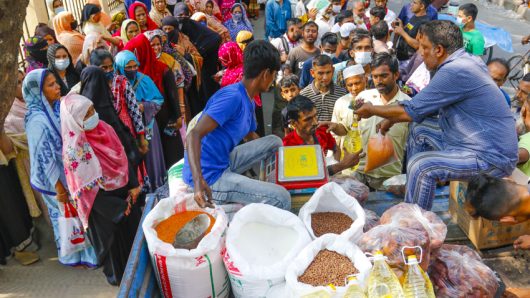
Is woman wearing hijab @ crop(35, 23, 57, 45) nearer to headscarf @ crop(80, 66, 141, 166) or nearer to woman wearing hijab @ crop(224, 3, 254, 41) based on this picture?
headscarf @ crop(80, 66, 141, 166)

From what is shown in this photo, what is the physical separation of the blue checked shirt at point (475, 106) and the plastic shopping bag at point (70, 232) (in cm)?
288

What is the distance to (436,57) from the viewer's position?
9.71 ft

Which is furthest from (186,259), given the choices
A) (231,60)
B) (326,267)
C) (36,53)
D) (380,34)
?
(380,34)

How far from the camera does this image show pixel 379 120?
3990 mm

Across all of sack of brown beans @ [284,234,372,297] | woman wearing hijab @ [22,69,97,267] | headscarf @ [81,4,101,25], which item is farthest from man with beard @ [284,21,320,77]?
sack of brown beans @ [284,234,372,297]

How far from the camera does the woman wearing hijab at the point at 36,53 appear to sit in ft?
15.8

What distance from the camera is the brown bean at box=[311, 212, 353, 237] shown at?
8.38ft

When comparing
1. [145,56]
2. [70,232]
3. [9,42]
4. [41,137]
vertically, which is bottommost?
[70,232]

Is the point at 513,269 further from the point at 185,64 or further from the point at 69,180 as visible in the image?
the point at 185,64

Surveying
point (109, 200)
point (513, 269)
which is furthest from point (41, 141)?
point (513, 269)

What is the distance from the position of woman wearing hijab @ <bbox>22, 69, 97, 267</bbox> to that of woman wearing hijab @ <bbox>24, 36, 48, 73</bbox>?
1.36m

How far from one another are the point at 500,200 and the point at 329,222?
88 cm

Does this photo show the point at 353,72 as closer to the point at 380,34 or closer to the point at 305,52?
the point at 305,52

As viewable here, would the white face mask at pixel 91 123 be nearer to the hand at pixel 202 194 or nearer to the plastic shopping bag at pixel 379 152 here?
the hand at pixel 202 194
